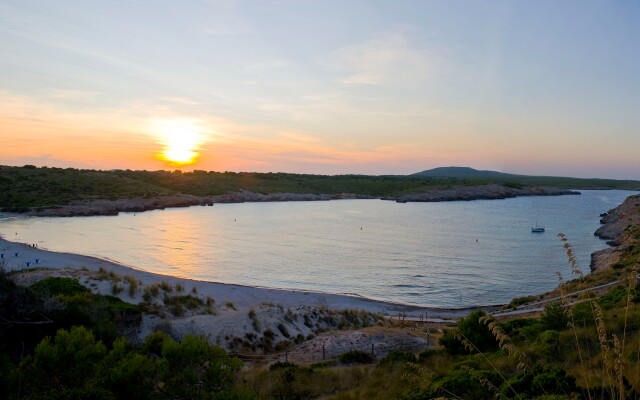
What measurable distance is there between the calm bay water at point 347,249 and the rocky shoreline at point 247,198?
6.21m

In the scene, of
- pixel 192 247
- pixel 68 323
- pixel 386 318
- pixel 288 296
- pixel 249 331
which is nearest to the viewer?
pixel 68 323

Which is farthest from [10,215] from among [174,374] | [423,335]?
[174,374]

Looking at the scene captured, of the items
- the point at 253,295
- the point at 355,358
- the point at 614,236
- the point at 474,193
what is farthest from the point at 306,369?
the point at 474,193

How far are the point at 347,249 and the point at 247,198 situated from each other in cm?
7364

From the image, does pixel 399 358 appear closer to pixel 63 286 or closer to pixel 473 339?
pixel 473 339

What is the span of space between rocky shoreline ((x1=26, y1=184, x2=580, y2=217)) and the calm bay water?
6.21 metres

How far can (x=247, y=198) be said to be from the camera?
401 feet

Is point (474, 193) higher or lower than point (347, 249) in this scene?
higher

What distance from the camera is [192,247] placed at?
52.7 m

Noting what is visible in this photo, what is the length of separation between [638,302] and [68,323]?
16885mm

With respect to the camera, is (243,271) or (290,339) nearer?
(290,339)

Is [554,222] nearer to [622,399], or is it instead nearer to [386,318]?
[386,318]

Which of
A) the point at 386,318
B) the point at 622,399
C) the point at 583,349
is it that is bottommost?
the point at 386,318

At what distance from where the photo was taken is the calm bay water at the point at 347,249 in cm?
3709
